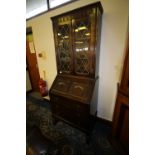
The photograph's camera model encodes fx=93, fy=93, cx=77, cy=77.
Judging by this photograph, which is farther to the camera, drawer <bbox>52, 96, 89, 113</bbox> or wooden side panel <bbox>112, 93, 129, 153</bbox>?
drawer <bbox>52, 96, 89, 113</bbox>

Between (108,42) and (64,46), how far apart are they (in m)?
0.78

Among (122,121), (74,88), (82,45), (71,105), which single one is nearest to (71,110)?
(71,105)

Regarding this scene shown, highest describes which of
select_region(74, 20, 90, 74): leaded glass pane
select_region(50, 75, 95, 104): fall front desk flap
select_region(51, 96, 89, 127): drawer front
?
select_region(74, 20, 90, 74): leaded glass pane

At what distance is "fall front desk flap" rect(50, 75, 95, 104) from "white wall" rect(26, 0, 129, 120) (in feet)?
1.45

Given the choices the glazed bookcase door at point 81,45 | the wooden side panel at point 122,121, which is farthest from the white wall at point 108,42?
the wooden side panel at point 122,121

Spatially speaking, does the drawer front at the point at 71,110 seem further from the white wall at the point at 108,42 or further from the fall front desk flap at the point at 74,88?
the white wall at the point at 108,42

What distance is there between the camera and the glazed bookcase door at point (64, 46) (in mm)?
1584

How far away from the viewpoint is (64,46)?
171cm

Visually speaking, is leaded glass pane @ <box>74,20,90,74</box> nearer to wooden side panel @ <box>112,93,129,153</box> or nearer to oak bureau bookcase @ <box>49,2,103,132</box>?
oak bureau bookcase @ <box>49,2,103,132</box>

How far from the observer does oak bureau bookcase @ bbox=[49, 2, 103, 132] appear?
1362 mm

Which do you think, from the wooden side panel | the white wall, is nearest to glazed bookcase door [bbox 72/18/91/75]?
the white wall
